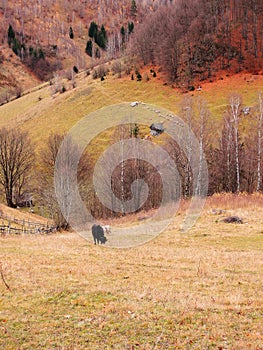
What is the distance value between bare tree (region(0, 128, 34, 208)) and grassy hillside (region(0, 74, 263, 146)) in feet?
50.6

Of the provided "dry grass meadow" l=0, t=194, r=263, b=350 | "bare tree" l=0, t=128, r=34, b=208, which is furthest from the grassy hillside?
"dry grass meadow" l=0, t=194, r=263, b=350

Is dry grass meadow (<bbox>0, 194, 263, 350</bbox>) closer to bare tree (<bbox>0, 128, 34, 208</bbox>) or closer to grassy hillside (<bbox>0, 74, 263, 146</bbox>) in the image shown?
bare tree (<bbox>0, 128, 34, 208</bbox>)

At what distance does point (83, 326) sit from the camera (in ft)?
30.2

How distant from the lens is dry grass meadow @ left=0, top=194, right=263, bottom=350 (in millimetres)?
8492

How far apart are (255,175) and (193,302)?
37.6 m

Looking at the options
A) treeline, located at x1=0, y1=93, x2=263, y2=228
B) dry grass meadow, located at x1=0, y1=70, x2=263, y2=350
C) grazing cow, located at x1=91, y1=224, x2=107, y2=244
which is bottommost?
dry grass meadow, located at x1=0, y1=70, x2=263, y2=350

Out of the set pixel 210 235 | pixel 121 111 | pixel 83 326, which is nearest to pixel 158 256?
pixel 210 235

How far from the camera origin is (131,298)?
1106 cm

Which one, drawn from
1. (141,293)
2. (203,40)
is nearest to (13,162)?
(141,293)

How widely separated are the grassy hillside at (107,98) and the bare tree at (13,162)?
15.4 metres

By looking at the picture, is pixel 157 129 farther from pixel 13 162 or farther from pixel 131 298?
pixel 131 298

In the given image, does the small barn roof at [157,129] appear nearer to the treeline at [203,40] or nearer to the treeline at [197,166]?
the treeline at [197,166]

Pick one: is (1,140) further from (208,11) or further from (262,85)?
(208,11)

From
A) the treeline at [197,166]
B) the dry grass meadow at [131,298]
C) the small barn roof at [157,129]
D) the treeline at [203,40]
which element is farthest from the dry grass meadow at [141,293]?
the treeline at [203,40]
